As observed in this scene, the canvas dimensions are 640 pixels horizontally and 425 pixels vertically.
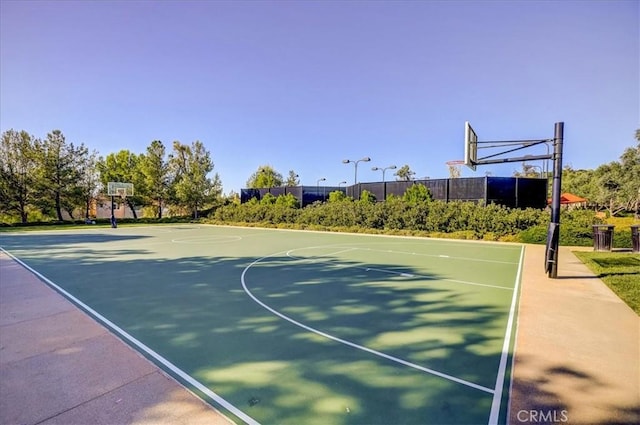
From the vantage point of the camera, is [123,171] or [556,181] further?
[123,171]

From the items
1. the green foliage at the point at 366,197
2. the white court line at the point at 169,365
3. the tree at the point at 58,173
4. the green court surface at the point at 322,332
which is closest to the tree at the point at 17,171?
the tree at the point at 58,173

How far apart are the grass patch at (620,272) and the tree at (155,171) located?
37064mm

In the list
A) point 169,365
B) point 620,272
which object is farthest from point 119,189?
point 620,272

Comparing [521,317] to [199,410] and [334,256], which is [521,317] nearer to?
[199,410]

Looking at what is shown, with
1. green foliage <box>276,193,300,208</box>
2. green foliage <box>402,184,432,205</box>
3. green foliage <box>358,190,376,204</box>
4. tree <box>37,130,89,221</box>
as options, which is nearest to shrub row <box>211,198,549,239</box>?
green foliage <box>276,193,300,208</box>

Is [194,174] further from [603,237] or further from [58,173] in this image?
A: [603,237]

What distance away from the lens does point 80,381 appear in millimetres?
2975

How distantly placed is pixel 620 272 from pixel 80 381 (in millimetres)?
10981

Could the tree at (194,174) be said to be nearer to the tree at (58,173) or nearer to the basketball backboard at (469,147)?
the tree at (58,173)

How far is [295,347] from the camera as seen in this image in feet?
12.2

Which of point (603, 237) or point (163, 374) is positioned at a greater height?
point (603, 237)

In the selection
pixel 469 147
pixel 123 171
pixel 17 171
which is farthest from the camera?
pixel 123 171

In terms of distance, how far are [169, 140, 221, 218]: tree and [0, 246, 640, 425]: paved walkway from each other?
1194 inches

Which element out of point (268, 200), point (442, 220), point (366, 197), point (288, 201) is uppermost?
point (366, 197)
